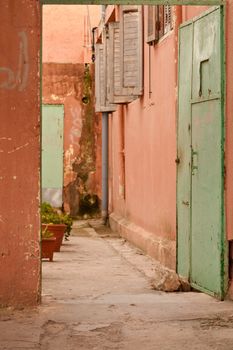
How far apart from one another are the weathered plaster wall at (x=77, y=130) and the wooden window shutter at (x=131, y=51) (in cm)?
623

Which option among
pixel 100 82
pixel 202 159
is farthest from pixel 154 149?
pixel 100 82

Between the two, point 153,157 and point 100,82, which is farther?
point 100,82

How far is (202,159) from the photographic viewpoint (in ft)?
26.5

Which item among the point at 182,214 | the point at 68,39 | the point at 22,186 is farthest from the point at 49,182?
the point at 22,186

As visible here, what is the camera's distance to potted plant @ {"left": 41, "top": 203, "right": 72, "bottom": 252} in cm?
1316

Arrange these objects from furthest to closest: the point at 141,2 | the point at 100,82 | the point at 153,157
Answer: the point at 100,82 → the point at 153,157 → the point at 141,2

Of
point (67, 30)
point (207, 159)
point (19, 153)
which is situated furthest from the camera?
point (67, 30)

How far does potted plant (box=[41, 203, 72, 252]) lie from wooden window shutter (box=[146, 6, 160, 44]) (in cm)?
299

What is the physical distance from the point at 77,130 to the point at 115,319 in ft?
47.6

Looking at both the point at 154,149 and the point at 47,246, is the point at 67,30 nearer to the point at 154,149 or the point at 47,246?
the point at 154,149

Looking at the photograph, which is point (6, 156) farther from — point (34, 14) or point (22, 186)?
point (34, 14)

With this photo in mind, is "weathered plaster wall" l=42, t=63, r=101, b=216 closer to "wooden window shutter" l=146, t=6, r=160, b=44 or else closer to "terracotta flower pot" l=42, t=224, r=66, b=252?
"terracotta flower pot" l=42, t=224, r=66, b=252

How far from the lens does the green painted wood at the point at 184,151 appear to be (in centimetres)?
859

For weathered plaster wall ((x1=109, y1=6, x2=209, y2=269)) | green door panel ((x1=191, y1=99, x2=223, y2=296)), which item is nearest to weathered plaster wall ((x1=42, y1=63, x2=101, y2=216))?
weathered plaster wall ((x1=109, y1=6, x2=209, y2=269))
